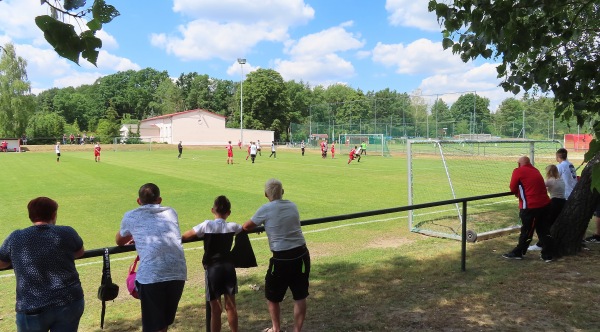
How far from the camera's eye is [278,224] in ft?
13.3

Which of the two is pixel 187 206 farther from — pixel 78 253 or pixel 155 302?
pixel 78 253

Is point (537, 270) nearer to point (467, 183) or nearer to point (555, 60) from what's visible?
point (555, 60)

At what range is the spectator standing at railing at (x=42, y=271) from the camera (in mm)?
2953

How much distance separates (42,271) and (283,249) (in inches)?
73.6

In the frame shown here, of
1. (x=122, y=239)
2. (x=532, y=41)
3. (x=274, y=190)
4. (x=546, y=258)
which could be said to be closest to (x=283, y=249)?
(x=274, y=190)

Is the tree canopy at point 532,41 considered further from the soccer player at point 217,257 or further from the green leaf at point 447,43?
the soccer player at point 217,257

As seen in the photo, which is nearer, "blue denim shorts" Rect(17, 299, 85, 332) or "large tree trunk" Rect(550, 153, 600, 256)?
"blue denim shorts" Rect(17, 299, 85, 332)

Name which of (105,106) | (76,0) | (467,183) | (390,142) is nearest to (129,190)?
(467,183)

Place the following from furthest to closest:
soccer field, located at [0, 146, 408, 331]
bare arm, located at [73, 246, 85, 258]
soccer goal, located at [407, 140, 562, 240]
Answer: soccer goal, located at [407, 140, 562, 240] → soccer field, located at [0, 146, 408, 331] → bare arm, located at [73, 246, 85, 258]

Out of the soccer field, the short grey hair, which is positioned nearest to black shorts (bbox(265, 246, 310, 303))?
the short grey hair

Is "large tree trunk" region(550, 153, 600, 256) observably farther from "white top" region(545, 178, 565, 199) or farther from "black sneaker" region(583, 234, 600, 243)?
"black sneaker" region(583, 234, 600, 243)

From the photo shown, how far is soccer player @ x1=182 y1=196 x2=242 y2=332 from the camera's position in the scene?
378 centimetres

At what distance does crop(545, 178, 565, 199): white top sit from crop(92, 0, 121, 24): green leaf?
7534 mm

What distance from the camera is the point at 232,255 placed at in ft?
12.9
